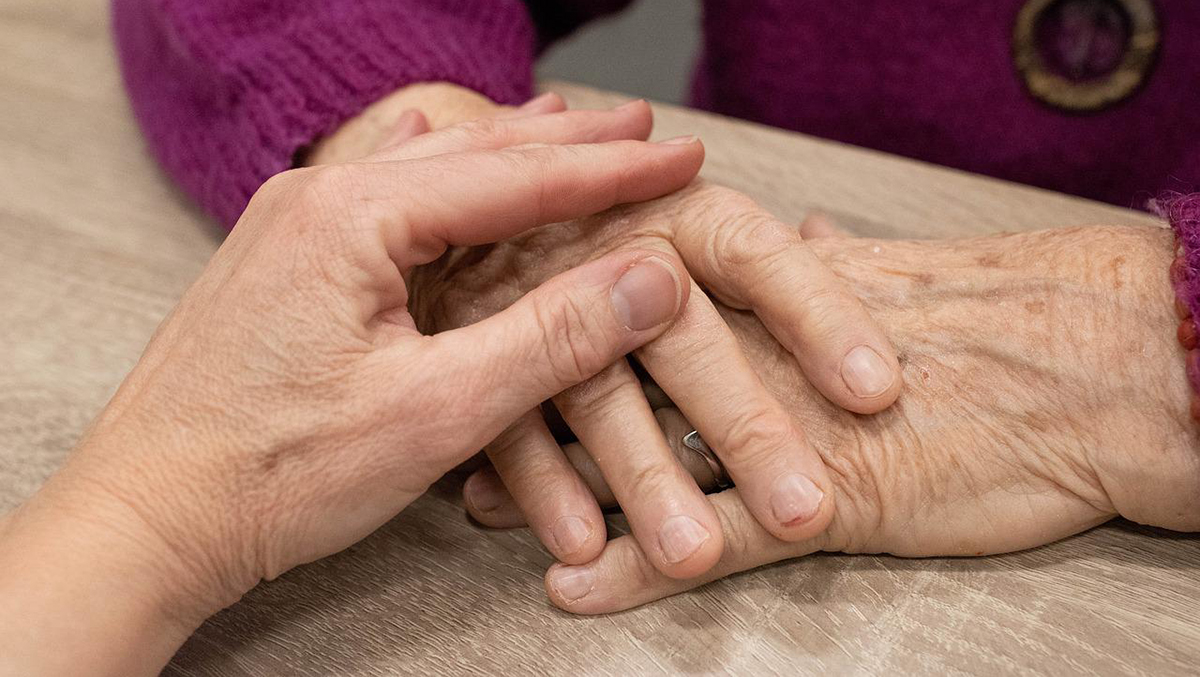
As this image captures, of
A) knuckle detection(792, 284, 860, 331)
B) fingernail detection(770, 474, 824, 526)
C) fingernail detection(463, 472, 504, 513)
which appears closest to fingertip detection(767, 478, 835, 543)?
fingernail detection(770, 474, 824, 526)

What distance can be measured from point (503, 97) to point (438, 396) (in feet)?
1.99

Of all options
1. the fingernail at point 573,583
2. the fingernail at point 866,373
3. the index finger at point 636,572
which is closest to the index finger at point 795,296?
the fingernail at point 866,373

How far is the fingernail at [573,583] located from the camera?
0.65m

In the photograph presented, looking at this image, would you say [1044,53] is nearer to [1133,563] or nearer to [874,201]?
[874,201]

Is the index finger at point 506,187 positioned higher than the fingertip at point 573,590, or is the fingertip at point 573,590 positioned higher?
the index finger at point 506,187

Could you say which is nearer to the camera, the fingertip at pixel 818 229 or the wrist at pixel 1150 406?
the wrist at pixel 1150 406

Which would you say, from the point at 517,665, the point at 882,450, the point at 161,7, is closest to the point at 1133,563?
the point at 882,450

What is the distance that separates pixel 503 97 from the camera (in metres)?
1.09

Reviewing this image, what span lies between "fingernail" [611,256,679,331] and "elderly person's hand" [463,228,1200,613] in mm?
132

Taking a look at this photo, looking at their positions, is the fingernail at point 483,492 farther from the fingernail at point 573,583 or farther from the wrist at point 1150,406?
the wrist at point 1150,406

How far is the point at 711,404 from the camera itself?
65 centimetres

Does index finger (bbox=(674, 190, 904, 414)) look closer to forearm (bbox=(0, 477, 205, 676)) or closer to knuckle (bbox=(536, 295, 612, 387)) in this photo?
knuckle (bbox=(536, 295, 612, 387))

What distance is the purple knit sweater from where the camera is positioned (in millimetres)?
958

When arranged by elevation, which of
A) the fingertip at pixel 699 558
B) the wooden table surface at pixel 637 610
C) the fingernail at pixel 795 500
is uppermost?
the fingernail at pixel 795 500
